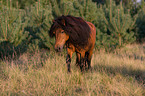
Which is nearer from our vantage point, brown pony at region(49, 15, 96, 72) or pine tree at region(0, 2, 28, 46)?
brown pony at region(49, 15, 96, 72)

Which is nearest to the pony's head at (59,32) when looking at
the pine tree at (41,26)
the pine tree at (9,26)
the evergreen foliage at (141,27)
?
the pine tree at (41,26)

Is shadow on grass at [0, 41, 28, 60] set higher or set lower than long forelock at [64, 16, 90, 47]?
lower

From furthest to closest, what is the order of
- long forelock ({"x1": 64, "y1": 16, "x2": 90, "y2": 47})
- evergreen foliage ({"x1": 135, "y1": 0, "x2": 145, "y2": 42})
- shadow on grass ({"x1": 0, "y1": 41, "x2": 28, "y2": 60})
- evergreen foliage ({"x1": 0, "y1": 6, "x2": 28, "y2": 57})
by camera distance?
evergreen foliage ({"x1": 135, "y1": 0, "x2": 145, "y2": 42}) → evergreen foliage ({"x1": 0, "y1": 6, "x2": 28, "y2": 57}) → shadow on grass ({"x1": 0, "y1": 41, "x2": 28, "y2": 60}) → long forelock ({"x1": 64, "y1": 16, "x2": 90, "y2": 47})

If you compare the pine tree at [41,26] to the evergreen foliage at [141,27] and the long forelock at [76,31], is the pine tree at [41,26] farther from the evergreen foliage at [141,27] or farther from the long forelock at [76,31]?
the evergreen foliage at [141,27]

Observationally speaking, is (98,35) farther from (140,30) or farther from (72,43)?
(140,30)

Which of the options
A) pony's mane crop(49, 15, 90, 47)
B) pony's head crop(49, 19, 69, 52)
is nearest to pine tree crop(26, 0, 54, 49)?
pony's mane crop(49, 15, 90, 47)

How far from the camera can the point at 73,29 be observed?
125 inches

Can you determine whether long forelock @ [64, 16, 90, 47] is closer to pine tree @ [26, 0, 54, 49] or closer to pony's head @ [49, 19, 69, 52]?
pony's head @ [49, 19, 69, 52]

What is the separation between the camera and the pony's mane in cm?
307

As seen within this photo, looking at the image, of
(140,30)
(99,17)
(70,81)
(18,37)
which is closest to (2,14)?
(18,37)

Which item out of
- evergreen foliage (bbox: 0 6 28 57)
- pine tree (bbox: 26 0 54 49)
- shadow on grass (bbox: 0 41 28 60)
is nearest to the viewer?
shadow on grass (bbox: 0 41 28 60)

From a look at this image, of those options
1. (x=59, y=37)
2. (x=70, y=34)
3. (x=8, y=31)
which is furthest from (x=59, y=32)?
(x=8, y=31)

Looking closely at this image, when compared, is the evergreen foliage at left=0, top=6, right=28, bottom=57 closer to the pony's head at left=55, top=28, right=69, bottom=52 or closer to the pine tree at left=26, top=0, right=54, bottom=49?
the pine tree at left=26, top=0, right=54, bottom=49

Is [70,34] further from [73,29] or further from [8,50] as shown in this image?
[8,50]
